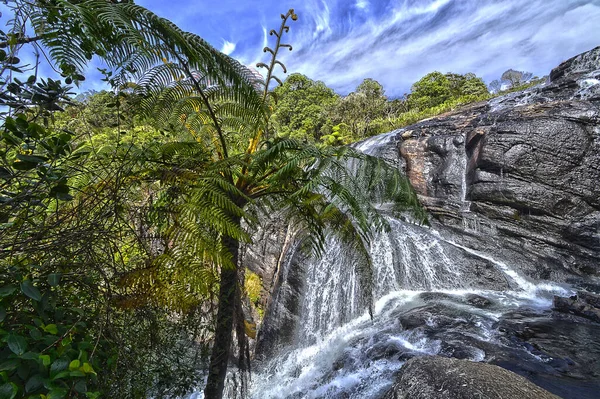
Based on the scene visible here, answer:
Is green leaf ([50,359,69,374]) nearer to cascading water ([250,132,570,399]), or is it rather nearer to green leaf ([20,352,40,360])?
green leaf ([20,352,40,360])

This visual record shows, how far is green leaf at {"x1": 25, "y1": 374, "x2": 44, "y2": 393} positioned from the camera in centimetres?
94

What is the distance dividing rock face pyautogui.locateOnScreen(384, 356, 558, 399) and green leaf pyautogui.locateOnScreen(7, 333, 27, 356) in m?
2.71

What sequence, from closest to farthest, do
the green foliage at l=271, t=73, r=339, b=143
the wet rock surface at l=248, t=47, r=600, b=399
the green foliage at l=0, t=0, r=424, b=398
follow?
the green foliage at l=0, t=0, r=424, b=398 < the wet rock surface at l=248, t=47, r=600, b=399 < the green foliage at l=271, t=73, r=339, b=143

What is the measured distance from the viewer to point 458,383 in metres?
2.55

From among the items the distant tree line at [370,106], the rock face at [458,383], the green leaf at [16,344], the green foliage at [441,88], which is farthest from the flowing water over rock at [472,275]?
the green foliage at [441,88]

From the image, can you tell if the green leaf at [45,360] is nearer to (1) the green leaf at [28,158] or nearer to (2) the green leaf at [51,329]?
(2) the green leaf at [51,329]

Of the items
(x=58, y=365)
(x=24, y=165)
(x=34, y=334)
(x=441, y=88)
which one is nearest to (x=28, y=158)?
(x=24, y=165)

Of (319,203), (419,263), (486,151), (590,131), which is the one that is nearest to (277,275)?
(419,263)

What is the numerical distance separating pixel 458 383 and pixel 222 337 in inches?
75.0

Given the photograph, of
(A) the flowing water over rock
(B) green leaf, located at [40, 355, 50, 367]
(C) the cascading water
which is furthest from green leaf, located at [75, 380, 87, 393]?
(C) the cascading water

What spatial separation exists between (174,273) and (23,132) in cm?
104

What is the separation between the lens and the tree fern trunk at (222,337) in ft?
7.84

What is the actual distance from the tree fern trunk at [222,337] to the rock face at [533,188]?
7852mm

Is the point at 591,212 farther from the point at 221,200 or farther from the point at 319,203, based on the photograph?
the point at 221,200
